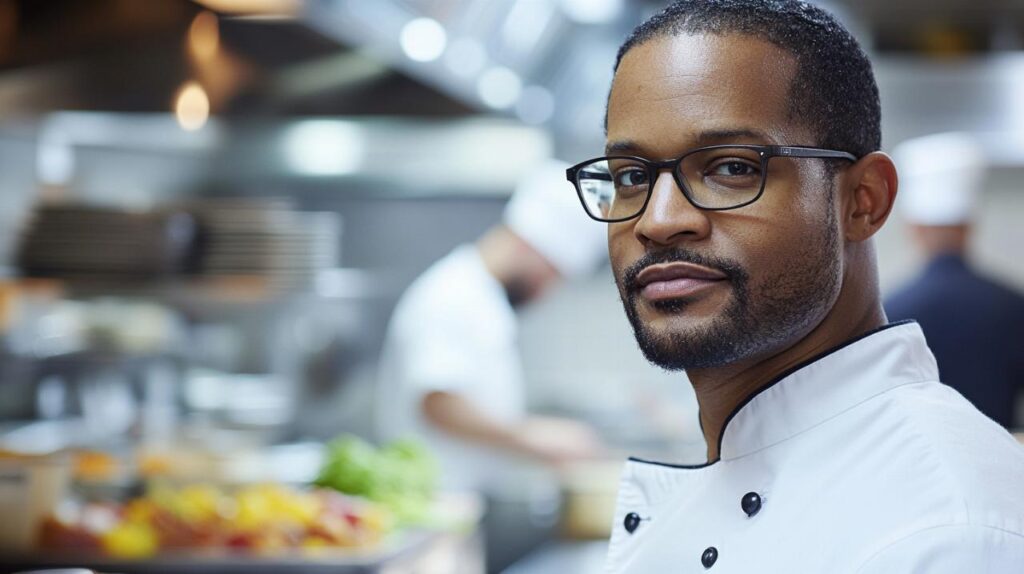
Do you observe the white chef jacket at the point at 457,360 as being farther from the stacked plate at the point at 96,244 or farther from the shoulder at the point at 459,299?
the stacked plate at the point at 96,244

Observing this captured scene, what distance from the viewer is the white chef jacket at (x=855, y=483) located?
85cm

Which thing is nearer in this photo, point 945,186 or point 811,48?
point 811,48

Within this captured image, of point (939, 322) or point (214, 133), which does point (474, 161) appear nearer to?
point (214, 133)

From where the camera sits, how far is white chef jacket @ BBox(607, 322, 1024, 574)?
0.85 m

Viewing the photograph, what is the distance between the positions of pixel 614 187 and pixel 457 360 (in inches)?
113

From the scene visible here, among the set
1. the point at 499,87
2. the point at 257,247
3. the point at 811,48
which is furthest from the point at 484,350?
the point at 811,48

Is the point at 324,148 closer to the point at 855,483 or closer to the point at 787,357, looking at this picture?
the point at 787,357

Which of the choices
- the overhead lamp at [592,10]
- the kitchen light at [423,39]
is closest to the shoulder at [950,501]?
the kitchen light at [423,39]

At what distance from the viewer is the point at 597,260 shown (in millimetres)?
5867

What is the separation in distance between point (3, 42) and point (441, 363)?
5.72ft

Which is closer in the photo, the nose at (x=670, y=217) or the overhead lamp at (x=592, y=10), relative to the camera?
the nose at (x=670, y=217)

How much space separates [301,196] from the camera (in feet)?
18.9

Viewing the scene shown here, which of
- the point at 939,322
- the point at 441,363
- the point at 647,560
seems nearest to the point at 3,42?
the point at 441,363

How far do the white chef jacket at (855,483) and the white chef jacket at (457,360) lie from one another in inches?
110
